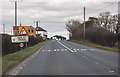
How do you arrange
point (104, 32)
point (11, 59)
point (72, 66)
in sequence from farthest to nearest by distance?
point (104, 32), point (11, 59), point (72, 66)

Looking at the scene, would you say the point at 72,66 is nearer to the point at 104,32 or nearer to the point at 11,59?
the point at 11,59

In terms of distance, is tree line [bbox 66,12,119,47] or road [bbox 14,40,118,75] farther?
tree line [bbox 66,12,119,47]

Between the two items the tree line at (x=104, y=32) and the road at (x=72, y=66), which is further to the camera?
the tree line at (x=104, y=32)

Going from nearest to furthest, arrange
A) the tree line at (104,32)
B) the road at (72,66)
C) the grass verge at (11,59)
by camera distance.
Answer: the road at (72,66)
the grass verge at (11,59)
the tree line at (104,32)

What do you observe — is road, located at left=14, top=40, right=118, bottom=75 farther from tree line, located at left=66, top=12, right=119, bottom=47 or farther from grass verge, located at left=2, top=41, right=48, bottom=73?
tree line, located at left=66, top=12, right=119, bottom=47

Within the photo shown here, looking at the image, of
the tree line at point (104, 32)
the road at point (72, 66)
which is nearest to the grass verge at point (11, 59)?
the road at point (72, 66)

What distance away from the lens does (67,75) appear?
8.55 meters

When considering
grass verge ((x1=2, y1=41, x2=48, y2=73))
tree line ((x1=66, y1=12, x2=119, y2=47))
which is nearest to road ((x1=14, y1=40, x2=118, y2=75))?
grass verge ((x1=2, y1=41, x2=48, y2=73))

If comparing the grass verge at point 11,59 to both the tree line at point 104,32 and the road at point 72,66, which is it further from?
the tree line at point 104,32

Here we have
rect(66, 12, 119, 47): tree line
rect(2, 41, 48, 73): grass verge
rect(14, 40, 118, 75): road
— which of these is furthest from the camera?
rect(66, 12, 119, 47): tree line

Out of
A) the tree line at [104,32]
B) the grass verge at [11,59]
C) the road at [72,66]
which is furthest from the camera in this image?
the tree line at [104,32]

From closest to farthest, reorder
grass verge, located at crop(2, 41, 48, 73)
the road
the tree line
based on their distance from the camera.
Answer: the road, grass verge, located at crop(2, 41, 48, 73), the tree line

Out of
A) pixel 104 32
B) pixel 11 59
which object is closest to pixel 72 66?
pixel 11 59

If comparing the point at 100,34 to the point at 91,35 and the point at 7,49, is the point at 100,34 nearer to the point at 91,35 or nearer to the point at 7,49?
the point at 91,35
